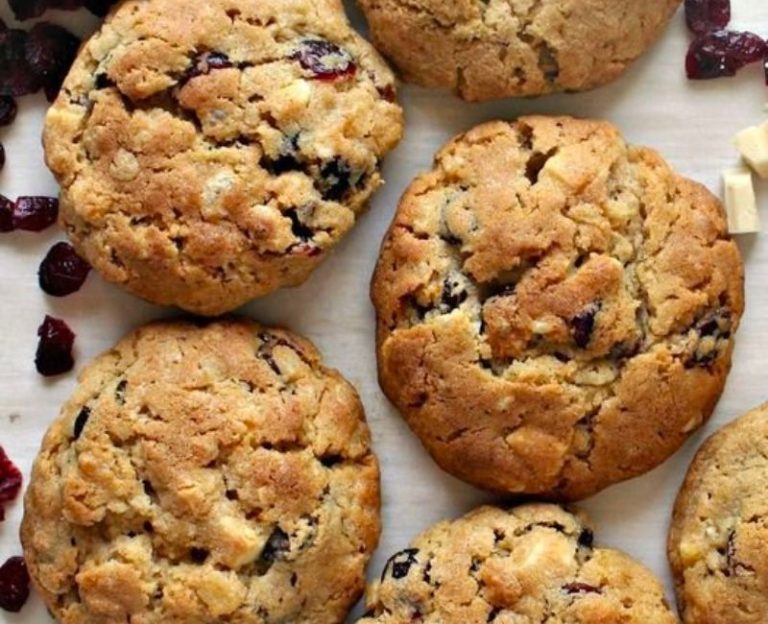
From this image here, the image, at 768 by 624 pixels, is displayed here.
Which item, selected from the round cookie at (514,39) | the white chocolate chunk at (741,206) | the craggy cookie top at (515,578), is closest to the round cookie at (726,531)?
the craggy cookie top at (515,578)

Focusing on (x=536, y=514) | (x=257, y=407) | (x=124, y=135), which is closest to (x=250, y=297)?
(x=257, y=407)

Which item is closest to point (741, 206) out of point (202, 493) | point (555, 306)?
point (555, 306)

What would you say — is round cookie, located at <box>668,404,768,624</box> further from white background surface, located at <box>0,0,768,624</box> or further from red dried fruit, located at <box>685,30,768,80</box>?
red dried fruit, located at <box>685,30,768,80</box>

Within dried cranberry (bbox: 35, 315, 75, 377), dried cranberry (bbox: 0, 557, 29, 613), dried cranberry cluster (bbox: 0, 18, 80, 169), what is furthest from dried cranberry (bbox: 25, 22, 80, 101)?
dried cranberry (bbox: 0, 557, 29, 613)

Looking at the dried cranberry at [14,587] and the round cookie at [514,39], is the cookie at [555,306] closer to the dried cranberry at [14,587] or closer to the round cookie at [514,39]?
the round cookie at [514,39]

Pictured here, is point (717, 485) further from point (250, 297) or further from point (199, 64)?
point (199, 64)
